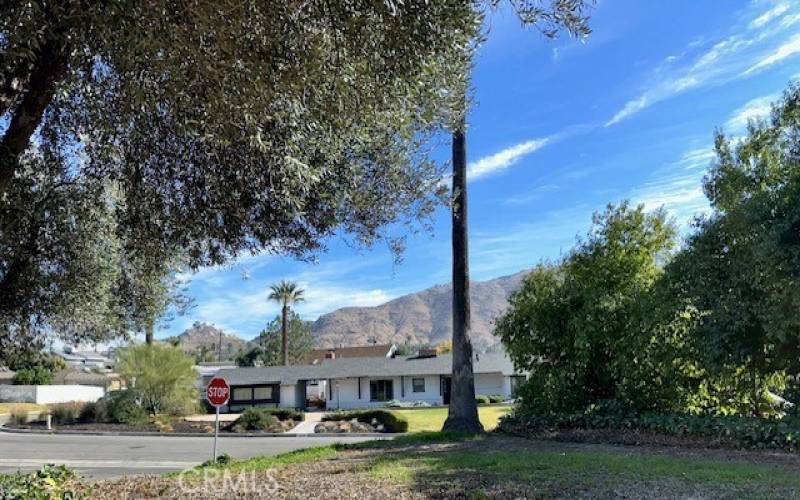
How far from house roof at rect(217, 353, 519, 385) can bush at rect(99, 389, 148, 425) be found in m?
15.5

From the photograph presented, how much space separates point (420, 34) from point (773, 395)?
52.0 ft

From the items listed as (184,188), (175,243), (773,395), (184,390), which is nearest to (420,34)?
(184,188)

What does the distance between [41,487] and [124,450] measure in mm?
18267

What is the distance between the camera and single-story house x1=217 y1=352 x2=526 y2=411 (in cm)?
5278

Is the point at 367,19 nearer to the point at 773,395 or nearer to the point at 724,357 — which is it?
the point at 724,357

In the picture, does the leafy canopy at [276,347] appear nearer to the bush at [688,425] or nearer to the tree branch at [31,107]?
the bush at [688,425]

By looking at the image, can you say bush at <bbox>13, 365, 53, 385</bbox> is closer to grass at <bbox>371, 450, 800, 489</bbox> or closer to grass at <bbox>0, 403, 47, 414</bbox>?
grass at <bbox>0, 403, 47, 414</bbox>

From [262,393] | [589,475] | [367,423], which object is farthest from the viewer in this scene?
[262,393]

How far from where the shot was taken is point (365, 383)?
53.8 meters

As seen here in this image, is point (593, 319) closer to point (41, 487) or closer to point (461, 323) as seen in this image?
point (461, 323)

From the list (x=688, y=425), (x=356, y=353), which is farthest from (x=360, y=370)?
(x=688, y=425)

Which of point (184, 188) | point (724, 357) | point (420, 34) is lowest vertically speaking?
point (724, 357)

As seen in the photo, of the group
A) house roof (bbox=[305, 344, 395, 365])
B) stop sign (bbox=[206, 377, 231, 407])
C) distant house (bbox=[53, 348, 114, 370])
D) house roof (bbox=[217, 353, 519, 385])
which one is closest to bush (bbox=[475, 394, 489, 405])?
house roof (bbox=[217, 353, 519, 385])

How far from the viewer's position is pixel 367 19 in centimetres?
445
